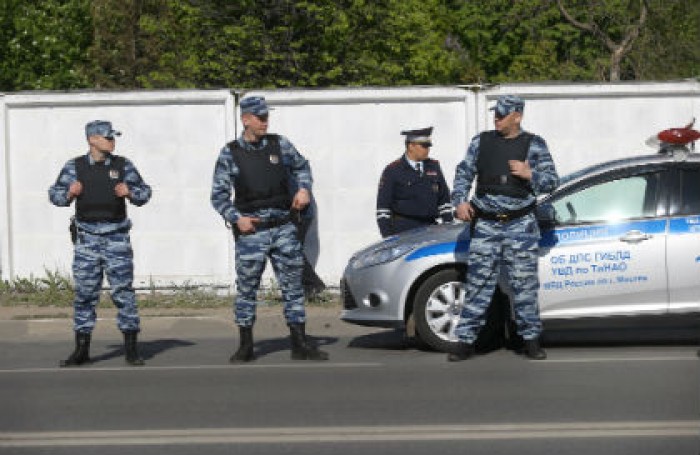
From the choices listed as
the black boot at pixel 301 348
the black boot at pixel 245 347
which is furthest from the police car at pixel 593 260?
the black boot at pixel 245 347

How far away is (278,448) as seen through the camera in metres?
8.23

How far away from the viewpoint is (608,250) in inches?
457

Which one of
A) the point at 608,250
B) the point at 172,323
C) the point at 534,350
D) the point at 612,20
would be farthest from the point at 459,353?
the point at 612,20

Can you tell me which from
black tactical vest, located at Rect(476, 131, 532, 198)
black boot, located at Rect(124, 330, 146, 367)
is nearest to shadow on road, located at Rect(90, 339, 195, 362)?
black boot, located at Rect(124, 330, 146, 367)

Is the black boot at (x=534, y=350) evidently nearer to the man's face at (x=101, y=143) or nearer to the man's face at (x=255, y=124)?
the man's face at (x=255, y=124)

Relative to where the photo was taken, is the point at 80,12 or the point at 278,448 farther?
the point at 80,12

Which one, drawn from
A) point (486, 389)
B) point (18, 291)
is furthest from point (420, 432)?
point (18, 291)

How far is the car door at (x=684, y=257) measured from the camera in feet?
37.9

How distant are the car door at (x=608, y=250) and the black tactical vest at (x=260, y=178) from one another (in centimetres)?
195

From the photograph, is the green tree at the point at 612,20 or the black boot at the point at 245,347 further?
the green tree at the point at 612,20

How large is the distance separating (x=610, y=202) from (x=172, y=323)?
4.67 metres

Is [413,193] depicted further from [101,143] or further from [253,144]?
[101,143]

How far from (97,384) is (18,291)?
Answer: 5.74m

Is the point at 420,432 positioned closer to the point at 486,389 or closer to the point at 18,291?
the point at 486,389
